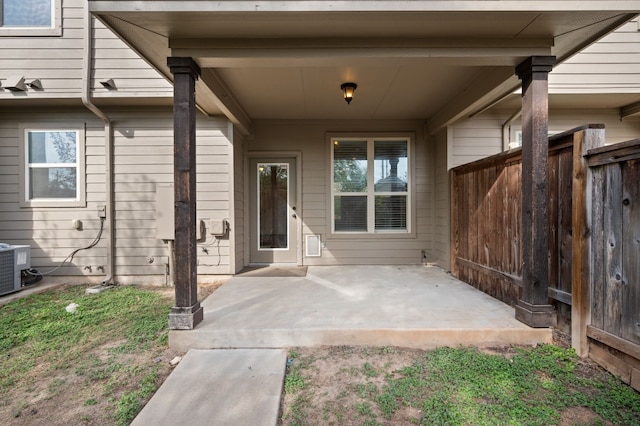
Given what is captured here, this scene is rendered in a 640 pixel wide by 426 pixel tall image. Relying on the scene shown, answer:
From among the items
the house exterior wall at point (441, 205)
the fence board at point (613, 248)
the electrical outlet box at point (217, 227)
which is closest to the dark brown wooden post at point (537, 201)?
the fence board at point (613, 248)

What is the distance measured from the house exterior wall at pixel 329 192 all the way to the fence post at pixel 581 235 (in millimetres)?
2903

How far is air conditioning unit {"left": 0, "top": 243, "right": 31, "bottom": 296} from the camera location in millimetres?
3932

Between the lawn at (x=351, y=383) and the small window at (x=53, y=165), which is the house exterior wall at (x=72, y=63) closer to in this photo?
the small window at (x=53, y=165)

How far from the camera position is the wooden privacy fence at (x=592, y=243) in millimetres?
1974

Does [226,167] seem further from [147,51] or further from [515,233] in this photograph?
[515,233]

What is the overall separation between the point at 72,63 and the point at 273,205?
3.43m

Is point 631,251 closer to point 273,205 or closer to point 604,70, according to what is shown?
point 604,70

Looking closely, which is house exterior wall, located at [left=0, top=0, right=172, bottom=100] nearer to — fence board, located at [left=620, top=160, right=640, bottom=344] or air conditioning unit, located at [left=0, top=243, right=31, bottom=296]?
air conditioning unit, located at [left=0, top=243, right=31, bottom=296]

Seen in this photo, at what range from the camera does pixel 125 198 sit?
179 inches

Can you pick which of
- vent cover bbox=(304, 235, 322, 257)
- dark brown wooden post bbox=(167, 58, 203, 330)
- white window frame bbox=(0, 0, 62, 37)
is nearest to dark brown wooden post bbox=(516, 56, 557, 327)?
dark brown wooden post bbox=(167, 58, 203, 330)

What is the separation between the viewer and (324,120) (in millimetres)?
5223

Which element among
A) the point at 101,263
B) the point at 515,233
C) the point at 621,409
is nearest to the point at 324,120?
the point at 515,233

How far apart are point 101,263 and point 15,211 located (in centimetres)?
144

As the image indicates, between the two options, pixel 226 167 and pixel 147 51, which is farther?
pixel 226 167
